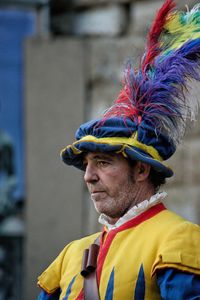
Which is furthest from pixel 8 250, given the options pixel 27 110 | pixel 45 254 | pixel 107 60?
pixel 107 60

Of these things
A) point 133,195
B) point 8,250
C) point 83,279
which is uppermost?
point 133,195

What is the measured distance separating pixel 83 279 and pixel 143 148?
21.2 inches

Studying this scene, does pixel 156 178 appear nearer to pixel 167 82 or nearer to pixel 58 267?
pixel 167 82

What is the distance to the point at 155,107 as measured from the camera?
13.9ft

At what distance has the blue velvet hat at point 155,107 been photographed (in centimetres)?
420

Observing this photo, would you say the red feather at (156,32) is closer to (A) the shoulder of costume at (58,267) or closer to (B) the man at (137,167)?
(B) the man at (137,167)

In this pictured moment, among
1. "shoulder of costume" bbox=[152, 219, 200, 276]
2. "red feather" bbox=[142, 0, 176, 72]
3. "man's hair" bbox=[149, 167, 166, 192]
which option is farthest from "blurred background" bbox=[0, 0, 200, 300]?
"shoulder of costume" bbox=[152, 219, 200, 276]

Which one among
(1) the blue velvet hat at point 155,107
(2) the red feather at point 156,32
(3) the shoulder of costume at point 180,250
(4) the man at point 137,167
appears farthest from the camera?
(2) the red feather at point 156,32

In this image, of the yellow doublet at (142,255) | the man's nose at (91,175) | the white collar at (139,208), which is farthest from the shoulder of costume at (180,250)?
the man's nose at (91,175)

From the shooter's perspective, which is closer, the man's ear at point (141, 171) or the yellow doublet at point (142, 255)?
the yellow doublet at point (142, 255)

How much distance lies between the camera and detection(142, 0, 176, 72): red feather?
436 cm

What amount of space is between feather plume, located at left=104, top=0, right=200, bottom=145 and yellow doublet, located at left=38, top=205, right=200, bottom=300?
35cm

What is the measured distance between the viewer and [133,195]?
4.24 metres

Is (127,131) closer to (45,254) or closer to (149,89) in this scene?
(149,89)
